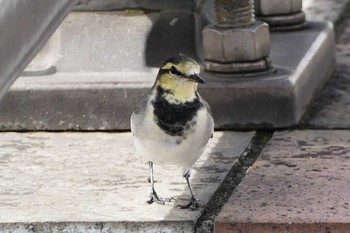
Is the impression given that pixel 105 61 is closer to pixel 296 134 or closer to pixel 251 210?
pixel 296 134

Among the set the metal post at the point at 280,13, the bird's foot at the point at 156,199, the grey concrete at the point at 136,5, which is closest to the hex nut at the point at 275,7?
the metal post at the point at 280,13

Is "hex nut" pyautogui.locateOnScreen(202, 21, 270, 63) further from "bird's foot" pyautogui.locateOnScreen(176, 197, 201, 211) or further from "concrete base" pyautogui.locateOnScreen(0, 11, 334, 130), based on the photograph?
"bird's foot" pyautogui.locateOnScreen(176, 197, 201, 211)

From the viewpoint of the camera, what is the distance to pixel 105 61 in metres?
3.25

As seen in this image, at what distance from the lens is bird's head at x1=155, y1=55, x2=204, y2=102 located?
7.91 ft

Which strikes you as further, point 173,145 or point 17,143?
point 17,143

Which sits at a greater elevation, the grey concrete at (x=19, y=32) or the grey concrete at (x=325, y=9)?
the grey concrete at (x=19, y=32)

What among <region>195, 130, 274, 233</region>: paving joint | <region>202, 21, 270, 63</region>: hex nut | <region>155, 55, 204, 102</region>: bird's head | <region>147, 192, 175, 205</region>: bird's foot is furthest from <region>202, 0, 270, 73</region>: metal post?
<region>147, 192, 175, 205</region>: bird's foot

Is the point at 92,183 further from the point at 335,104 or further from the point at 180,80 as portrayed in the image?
the point at 335,104

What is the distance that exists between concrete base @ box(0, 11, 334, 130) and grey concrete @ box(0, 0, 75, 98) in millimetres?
1792

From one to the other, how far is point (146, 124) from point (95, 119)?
752 mm

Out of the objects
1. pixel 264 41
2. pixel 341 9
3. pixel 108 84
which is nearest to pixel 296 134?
pixel 264 41

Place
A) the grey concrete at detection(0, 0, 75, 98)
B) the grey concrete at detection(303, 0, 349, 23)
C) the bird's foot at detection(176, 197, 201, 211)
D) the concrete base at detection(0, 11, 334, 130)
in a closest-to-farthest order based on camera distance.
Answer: the grey concrete at detection(0, 0, 75, 98), the bird's foot at detection(176, 197, 201, 211), the concrete base at detection(0, 11, 334, 130), the grey concrete at detection(303, 0, 349, 23)

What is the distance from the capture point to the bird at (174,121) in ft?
7.89

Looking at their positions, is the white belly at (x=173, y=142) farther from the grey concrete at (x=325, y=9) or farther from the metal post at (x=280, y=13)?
the grey concrete at (x=325, y=9)
